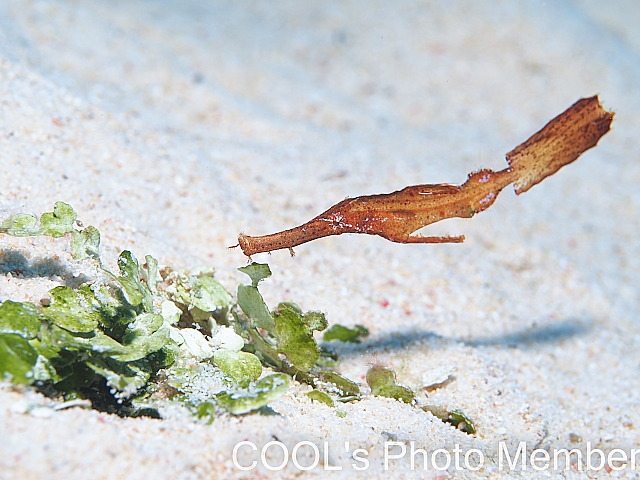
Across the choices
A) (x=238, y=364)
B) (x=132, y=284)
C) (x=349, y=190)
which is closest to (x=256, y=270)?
(x=238, y=364)

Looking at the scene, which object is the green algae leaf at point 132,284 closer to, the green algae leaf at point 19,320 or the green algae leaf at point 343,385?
the green algae leaf at point 19,320

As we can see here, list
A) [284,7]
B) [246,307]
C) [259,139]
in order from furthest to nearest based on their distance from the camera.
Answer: [284,7] → [259,139] → [246,307]

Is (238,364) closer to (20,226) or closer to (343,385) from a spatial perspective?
(343,385)

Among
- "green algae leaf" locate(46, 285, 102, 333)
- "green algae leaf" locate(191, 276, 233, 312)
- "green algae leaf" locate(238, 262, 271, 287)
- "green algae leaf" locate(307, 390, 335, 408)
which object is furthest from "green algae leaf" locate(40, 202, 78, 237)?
"green algae leaf" locate(307, 390, 335, 408)

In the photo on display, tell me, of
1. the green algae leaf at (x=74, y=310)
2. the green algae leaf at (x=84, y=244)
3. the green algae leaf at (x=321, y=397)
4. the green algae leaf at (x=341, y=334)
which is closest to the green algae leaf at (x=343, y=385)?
the green algae leaf at (x=321, y=397)

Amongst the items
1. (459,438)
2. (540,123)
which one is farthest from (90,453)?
(540,123)

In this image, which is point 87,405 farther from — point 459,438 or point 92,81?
point 92,81
